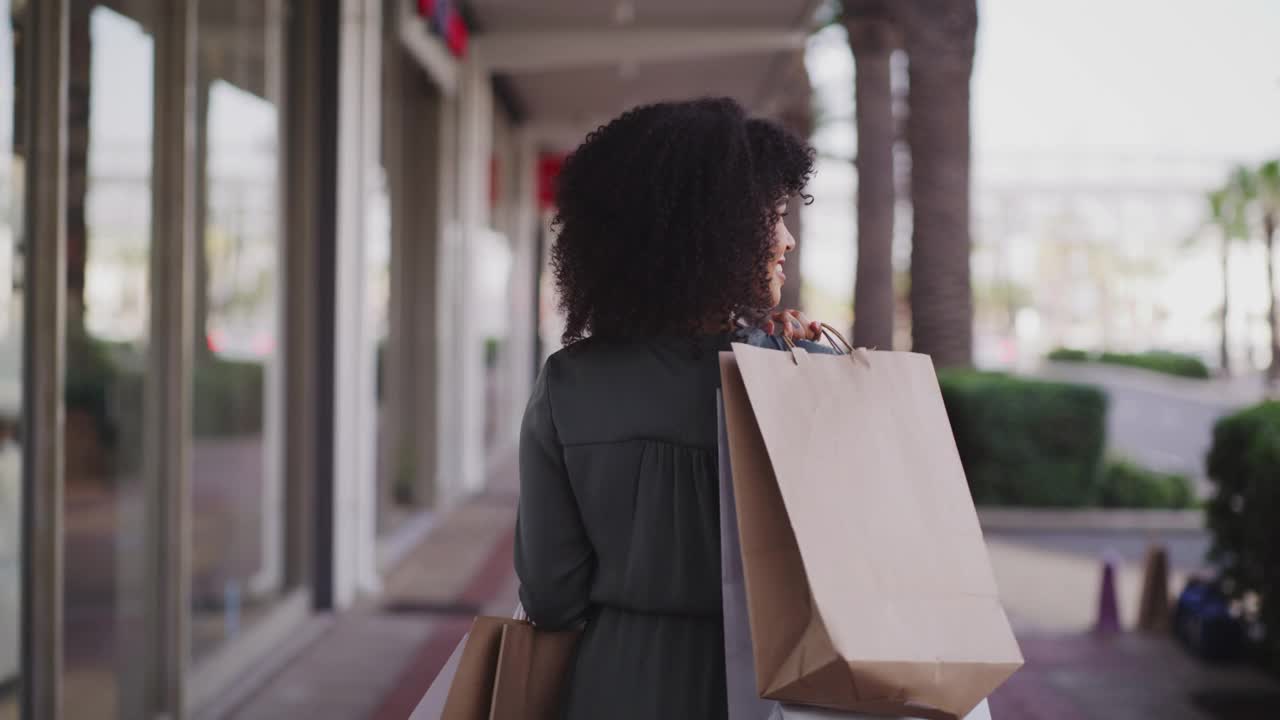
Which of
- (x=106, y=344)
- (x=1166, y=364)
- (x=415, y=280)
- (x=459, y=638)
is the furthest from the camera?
(x=1166, y=364)

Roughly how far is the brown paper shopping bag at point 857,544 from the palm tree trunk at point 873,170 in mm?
9258

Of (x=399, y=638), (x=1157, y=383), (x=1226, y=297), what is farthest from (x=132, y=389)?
(x=1226, y=297)

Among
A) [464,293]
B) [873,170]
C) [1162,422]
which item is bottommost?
[1162,422]

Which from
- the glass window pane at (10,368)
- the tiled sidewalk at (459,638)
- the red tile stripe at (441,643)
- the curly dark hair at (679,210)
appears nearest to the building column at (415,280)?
the red tile stripe at (441,643)

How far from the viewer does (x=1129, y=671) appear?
5656 millimetres

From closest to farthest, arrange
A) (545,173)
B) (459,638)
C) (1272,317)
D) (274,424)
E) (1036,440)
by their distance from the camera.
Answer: (459,638)
(274,424)
(1036,440)
(545,173)
(1272,317)

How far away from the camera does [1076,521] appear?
955 centimetres

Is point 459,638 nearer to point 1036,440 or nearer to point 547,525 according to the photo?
point 547,525

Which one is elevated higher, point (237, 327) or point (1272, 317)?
point (1272, 317)

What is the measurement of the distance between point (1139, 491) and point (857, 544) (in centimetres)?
983

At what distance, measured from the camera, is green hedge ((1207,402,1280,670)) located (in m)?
5.26

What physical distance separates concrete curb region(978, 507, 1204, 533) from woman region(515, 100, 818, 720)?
802 cm

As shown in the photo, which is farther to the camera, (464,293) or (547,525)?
(464,293)

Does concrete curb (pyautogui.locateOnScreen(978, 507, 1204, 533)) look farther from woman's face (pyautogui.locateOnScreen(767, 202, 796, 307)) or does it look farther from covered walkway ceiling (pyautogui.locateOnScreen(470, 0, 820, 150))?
woman's face (pyautogui.locateOnScreen(767, 202, 796, 307))
